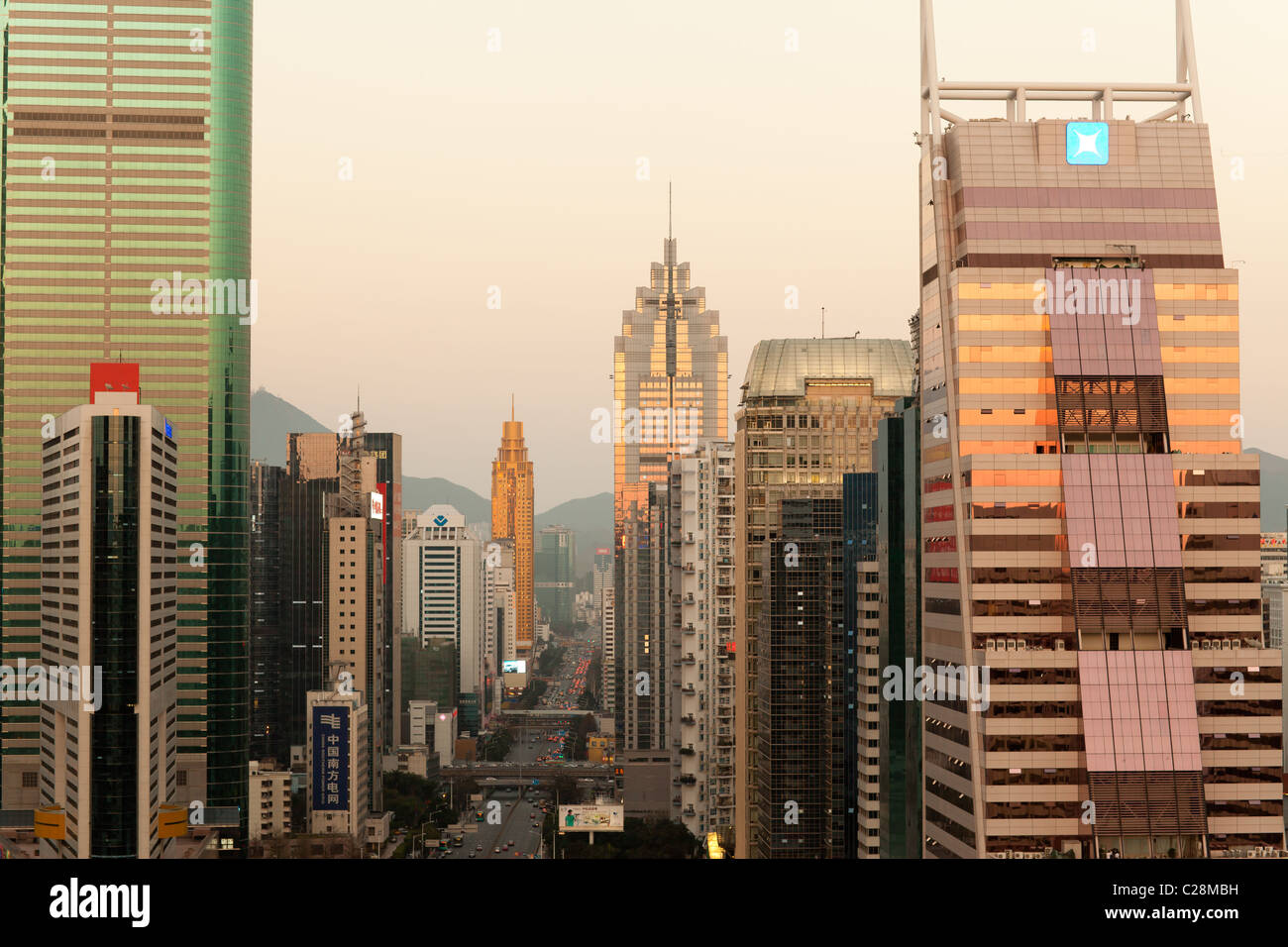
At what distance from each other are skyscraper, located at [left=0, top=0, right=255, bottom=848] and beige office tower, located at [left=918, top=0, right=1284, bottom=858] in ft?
204

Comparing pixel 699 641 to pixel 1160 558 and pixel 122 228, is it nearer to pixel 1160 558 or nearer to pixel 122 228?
pixel 1160 558

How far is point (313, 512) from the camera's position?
380 ft

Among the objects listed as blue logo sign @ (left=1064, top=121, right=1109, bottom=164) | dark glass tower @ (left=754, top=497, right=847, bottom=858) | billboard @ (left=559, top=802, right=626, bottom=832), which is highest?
blue logo sign @ (left=1064, top=121, right=1109, bottom=164)

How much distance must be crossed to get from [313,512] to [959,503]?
8699cm

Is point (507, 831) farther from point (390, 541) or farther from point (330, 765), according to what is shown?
point (390, 541)

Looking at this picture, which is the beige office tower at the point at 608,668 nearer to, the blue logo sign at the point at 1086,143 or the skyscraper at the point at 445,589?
the skyscraper at the point at 445,589

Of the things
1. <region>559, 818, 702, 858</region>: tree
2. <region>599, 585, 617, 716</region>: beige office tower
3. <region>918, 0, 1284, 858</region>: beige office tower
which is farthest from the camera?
<region>599, 585, 617, 716</region>: beige office tower

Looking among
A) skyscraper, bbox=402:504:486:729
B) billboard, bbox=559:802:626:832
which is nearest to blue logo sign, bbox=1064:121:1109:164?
billboard, bbox=559:802:626:832

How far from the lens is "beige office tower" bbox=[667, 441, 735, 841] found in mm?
76938

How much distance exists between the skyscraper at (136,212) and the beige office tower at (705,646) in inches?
1253

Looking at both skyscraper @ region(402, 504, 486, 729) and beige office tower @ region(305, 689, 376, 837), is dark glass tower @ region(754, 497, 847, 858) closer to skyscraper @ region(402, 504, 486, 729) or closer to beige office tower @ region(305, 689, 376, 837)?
beige office tower @ region(305, 689, 376, 837)

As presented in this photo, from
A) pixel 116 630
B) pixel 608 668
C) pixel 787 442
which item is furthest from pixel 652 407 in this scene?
pixel 116 630

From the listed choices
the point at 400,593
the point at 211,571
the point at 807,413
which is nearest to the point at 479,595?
the point at 400,593
